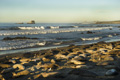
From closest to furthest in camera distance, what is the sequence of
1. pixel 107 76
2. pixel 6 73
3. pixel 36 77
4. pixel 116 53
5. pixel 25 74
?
pixel 107 76 < pixel 36 77 < pixel 25 74 < pixel 6 73 < pixel 116 53

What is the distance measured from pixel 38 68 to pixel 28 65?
2.56 ft

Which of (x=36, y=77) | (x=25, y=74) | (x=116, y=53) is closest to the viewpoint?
(x=36, y=77)

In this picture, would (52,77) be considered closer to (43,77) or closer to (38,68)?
(43,77)

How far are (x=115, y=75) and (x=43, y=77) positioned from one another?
2.00m

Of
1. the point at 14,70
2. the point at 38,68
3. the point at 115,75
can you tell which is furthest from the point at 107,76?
the point at 14,70

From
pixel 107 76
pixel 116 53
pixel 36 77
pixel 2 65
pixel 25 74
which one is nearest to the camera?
pixel 107 76

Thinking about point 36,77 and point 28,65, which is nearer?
point 36,77

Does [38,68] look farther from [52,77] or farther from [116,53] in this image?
[116,53]

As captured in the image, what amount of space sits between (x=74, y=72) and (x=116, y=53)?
4026mm

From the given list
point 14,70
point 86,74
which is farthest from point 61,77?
point 14,70

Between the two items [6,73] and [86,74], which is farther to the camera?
[6,73]

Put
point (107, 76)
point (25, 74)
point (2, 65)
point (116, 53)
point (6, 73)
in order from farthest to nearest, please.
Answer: point (116, 53), point (2, 65), point (6, 73), point (25, 74), point (107, 76)

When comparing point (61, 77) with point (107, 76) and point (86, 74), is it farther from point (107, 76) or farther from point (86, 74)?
point (107, 76)

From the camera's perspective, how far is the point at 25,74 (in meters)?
5.10
